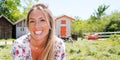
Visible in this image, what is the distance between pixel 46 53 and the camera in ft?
7.82

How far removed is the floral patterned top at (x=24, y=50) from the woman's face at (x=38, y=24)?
17 centimetres

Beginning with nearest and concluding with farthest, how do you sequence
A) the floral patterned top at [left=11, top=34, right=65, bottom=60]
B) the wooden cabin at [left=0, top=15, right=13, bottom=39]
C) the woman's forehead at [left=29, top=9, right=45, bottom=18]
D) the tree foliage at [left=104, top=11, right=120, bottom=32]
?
the woman's forehead at [left=29, top=9, right=45, bottom=18] → the floral patterned top at [left=11, top=34, right=65, bottom=60] → the tree foliage at [left=104, top=11, right=120, bottom=32] → the wooden cabin at [left=0, top=15, right=13, bottom=39]

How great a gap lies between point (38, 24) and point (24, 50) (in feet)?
0.94

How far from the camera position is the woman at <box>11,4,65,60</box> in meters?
2.29

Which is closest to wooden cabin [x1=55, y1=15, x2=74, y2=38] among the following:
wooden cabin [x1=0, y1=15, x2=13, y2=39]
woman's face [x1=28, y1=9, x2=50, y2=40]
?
wooden cabin [x1=0, y1=15, x2=13, y2=39]

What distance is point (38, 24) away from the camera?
229 cm

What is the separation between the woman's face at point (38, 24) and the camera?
2.28 metres

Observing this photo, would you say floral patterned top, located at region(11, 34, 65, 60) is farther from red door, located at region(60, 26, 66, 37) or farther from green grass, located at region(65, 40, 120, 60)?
red door, located at region(60, 26, 66, 37)

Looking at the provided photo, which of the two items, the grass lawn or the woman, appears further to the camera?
the grass lawn

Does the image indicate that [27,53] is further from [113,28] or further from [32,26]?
[113,28]

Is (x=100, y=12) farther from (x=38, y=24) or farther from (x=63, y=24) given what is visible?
(x=38, y=24)

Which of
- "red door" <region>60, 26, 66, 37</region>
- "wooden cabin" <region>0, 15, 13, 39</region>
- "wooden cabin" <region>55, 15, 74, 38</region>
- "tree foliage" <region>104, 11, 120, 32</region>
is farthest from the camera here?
"wooden cabin" <region>0, 15, 13, 39</region>

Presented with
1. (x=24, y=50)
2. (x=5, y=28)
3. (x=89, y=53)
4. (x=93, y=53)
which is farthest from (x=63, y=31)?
(x=24, y=50)

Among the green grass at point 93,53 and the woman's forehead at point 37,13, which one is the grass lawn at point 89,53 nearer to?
the green grass at point 93,53
